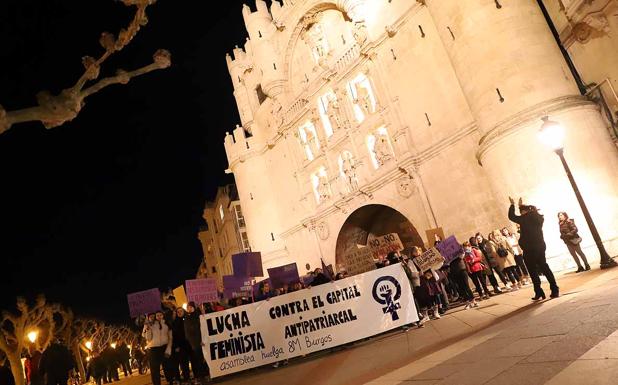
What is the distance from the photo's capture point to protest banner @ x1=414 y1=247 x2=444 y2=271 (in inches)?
406

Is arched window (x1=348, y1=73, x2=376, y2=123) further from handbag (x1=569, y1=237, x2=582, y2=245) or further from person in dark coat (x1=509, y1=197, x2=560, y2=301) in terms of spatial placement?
person in dark coat (x1=509, y1=197, x2=560, y2=301)

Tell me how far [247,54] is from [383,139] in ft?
51.3

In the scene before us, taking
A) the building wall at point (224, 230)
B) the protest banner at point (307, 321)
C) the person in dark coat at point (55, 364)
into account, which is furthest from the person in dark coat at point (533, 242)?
the building wall at point (224, 230)

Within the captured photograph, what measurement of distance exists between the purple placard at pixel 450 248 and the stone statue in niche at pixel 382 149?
10.1 metres

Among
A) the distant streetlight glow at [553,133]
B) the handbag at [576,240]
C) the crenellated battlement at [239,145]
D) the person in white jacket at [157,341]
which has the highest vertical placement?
the crenellated battlement at [239,145]

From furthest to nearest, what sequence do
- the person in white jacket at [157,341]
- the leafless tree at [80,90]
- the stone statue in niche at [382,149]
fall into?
the stone statue in niche at [382,149] → the person in white jacket at [157,341] → the leafless tree at [80,90]

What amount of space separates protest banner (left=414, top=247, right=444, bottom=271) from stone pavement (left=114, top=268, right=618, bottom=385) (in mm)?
1408

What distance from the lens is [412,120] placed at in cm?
2027

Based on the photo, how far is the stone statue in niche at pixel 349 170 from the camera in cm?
2345

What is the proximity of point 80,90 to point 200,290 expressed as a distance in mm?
11001

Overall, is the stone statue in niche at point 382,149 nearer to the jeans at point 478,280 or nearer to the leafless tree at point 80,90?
the jeans at point 478,280

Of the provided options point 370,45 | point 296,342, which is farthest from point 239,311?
point 370,45

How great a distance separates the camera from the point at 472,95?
51.8 feet

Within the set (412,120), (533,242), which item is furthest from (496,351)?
(412,120)
